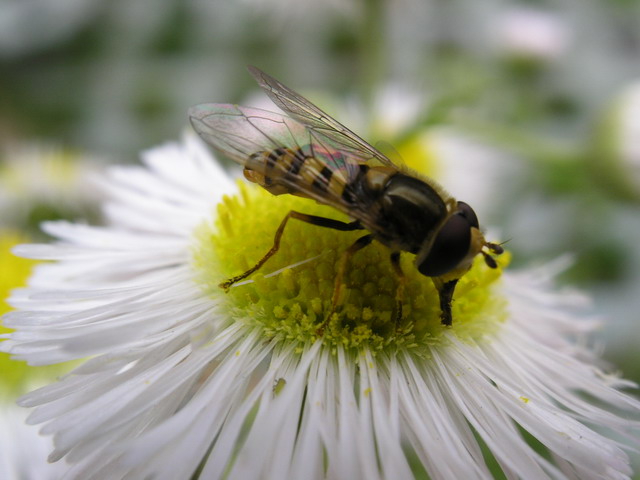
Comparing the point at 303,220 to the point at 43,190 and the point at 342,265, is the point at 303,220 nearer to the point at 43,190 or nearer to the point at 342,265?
the point at 342,265

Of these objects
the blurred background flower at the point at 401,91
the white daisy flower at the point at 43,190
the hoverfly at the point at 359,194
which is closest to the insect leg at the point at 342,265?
the hoverfly at the point at 359,194

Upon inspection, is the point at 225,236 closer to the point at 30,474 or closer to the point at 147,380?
the point at 147,380

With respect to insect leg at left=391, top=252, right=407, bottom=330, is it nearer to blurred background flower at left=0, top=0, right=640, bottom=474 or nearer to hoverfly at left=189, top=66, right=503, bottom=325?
hoverfly at left=189, top=66, right=503, bottom=325

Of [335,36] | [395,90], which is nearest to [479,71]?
[395,90]

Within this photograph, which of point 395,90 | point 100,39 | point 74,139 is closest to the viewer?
point 395,90

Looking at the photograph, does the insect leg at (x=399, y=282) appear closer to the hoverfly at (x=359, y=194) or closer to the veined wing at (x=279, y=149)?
the hoverfly at (x=359, y=194)

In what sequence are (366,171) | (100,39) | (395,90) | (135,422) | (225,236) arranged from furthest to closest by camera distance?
1. (100,39)
2. (395,90)
3. (225,236)
4. (366,171)
5. (135,422)

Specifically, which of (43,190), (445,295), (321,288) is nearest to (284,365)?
(321,288)
